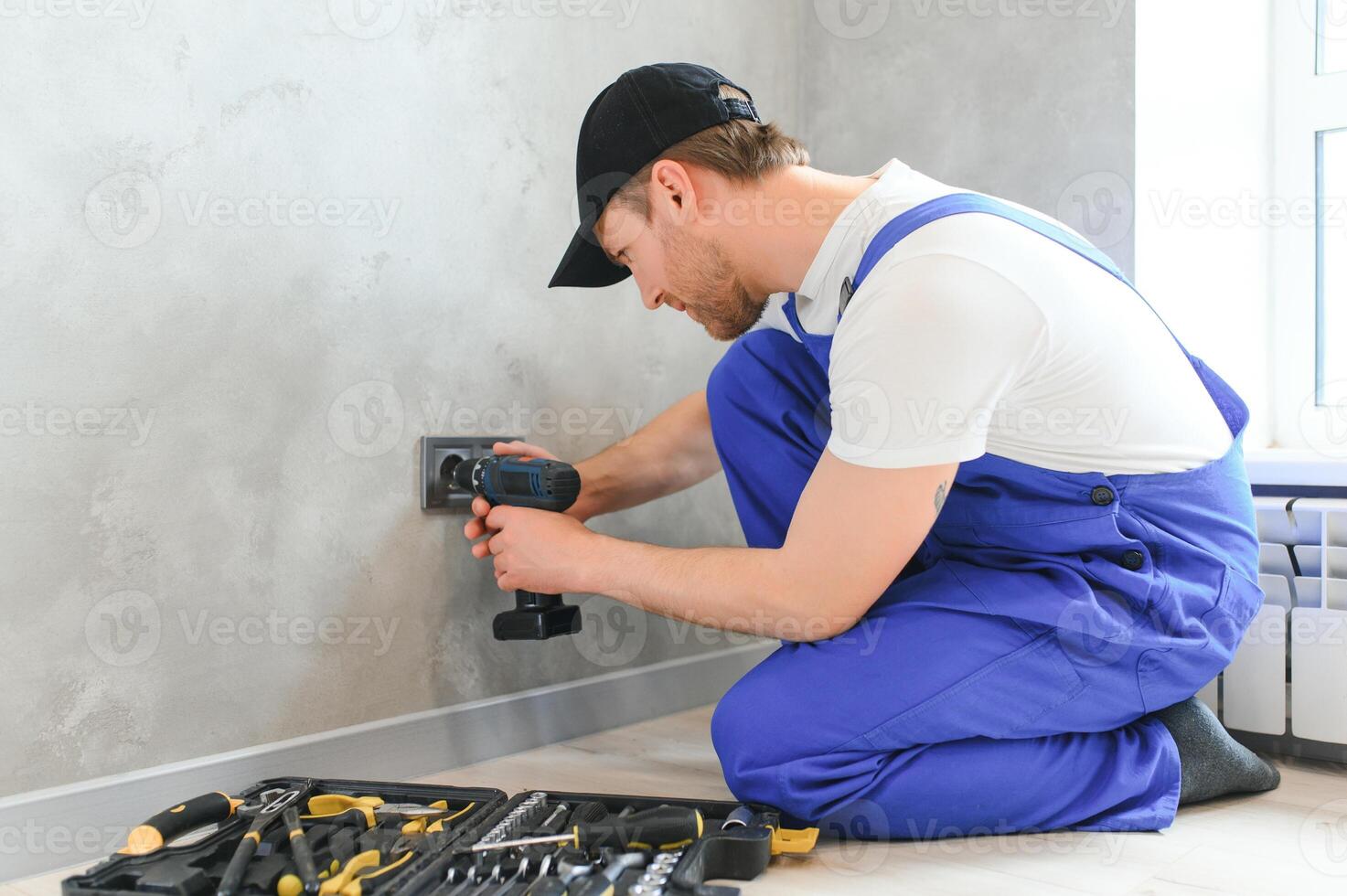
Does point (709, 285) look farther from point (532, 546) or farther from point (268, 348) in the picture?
point (268, 348)

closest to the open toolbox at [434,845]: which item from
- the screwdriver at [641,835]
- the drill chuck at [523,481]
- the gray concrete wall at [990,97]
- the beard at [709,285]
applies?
the screwdriver at [641,835]

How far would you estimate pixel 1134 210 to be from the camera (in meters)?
1.76

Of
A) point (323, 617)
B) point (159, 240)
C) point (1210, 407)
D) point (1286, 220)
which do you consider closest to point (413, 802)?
point (323, 617)

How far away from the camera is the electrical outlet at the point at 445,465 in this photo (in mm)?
1496

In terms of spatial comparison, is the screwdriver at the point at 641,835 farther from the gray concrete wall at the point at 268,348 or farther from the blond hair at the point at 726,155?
the blond hair at the point at 726,155

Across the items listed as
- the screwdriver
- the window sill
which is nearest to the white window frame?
the window sill

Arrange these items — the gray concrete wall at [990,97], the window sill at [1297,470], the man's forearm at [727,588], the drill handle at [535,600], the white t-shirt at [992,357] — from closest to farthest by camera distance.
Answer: the white t-shirt at [992,357] < the man's forearm at [727,588] < the drill handle at [535,600] < the window sill at [1297,470] < the gray concrete wall at [990,97]

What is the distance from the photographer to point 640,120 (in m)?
1.32

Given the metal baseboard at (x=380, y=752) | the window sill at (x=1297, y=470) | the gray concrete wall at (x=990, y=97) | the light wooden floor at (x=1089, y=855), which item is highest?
the gray concrete wall at (x=990, y=97)

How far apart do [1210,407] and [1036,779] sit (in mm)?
507

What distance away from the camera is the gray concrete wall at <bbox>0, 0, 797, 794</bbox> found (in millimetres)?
1146

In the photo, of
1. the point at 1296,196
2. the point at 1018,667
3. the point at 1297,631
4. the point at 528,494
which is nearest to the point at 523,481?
Answer: the point at 528,494

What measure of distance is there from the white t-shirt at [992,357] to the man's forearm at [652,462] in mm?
400

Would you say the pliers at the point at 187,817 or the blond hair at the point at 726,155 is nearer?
the pliers at the point at 187,817
